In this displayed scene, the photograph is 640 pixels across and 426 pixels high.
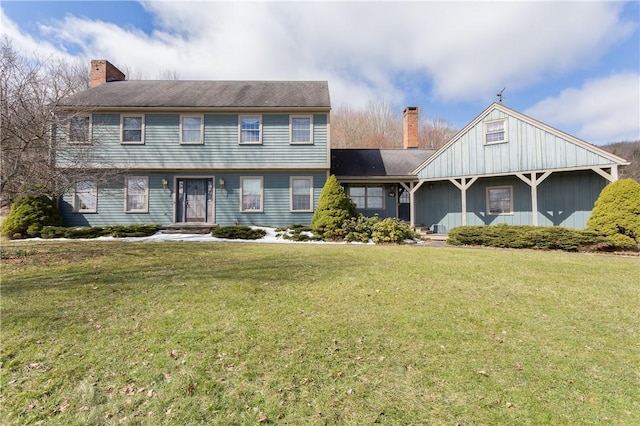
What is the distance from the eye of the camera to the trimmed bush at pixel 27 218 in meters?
12.0

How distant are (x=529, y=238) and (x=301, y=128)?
10.6m

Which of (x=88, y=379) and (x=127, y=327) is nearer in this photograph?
(x=88, y=379)

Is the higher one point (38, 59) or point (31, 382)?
point (38, 59)

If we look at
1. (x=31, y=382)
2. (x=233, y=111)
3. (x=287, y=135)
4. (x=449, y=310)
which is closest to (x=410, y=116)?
(x=287, y=135)

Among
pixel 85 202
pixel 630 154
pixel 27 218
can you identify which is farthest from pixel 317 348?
pixel 630 154

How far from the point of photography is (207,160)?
1445 centimetres

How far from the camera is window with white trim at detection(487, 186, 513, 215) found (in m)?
13.9

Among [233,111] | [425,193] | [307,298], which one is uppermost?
[233,111]

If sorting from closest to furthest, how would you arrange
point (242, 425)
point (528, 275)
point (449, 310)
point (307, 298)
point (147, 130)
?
1. point (242, 425)
2. point (449, 310)
3. point (307, 298)
4. point (528, 275)
5. point (147, 130)

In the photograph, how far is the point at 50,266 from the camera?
673 cm

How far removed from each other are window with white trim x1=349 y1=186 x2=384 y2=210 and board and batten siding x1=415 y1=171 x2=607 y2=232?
200cm

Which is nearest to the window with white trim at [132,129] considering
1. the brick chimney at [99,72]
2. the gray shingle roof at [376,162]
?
the brick chimney at [99,72]

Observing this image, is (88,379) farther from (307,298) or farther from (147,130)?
(147,130)

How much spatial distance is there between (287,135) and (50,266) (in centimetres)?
1031
